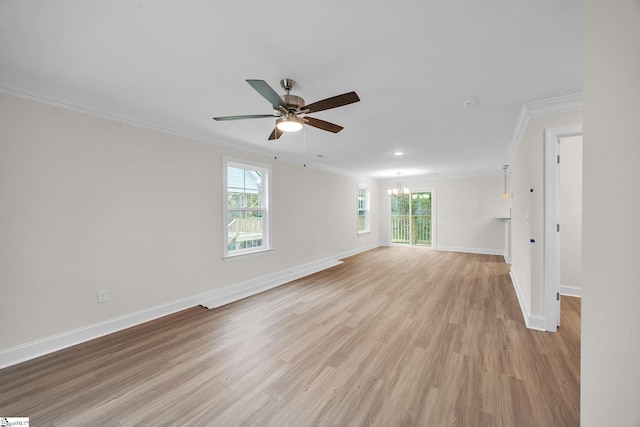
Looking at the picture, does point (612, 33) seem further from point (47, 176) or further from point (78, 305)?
point (78, 305)

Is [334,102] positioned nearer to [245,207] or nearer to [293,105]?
[293,105]

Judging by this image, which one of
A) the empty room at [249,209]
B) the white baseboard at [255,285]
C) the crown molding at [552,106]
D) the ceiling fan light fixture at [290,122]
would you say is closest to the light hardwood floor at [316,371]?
the empty room at [249,209]

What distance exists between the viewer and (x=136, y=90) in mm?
2318

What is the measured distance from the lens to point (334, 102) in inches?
75.8

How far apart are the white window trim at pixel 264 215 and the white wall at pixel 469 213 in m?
5.73

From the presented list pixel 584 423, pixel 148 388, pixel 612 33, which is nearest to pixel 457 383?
pixel 584 423

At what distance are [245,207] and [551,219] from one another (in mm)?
4194

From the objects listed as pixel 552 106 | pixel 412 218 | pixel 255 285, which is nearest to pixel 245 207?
pixel 255 285

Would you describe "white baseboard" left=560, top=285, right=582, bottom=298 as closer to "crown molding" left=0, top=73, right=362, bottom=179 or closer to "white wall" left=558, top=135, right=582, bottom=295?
"white wall" left=558, top=135, right=582, bottom=295

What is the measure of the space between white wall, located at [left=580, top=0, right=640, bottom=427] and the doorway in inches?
292

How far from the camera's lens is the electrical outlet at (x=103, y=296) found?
2.63m

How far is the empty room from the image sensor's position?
96 cm

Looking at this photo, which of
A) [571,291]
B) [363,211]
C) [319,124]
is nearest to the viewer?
[319,124]

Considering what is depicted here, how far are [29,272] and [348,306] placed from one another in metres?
3.41
